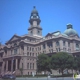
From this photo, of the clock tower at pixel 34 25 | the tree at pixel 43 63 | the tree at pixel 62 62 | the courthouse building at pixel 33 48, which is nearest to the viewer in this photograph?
the tree at pixel 62 62

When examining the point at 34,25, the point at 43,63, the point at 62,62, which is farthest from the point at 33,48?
the point at 62,62

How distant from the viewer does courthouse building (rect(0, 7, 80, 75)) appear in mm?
91456

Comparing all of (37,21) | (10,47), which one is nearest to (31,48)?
(10,47)

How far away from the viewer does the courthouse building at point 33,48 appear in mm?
91456

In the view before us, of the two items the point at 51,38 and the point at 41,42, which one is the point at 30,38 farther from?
the point at 51,38

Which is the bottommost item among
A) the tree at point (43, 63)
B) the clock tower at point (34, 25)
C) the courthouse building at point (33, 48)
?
the tree at point (43, 63)

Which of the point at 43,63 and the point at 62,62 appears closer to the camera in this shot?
the point at 62,62

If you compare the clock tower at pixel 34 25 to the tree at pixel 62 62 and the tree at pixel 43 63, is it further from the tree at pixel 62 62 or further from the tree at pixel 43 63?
the tree at pixel 62 62

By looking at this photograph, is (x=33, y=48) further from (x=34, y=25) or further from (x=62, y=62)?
(x=62, y=62)

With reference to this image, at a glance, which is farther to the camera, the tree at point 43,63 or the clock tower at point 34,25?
the clock tower at point 34,25

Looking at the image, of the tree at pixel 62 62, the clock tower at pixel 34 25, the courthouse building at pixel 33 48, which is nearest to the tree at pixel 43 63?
the tree at pixel 62 62

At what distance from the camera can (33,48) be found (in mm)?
103812

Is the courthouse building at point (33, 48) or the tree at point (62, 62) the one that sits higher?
the courthouse building at point (33, 48)

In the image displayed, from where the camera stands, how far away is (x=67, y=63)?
6700 cm
